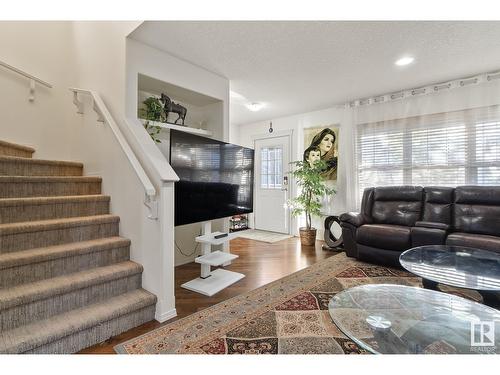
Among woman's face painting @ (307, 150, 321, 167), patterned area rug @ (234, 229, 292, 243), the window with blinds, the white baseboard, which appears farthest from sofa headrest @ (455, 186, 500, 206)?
the white baseboard

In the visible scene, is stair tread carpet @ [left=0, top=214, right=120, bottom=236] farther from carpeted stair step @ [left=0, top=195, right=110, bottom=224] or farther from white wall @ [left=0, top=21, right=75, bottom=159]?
white wall @ [left=0, top=21, right=75, bottom=159]

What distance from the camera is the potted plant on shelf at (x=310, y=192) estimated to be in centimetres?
417

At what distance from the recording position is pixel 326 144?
14.6 ft

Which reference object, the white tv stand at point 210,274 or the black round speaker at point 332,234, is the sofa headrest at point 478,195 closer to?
the black round speaker at point 332,234

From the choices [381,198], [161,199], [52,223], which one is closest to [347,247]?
[381,198]

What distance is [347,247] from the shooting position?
338 centimetres

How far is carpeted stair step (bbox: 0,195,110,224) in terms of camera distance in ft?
6.01

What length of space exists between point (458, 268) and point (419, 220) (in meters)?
1.44

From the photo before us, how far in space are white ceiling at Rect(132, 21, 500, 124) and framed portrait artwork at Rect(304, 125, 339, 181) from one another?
0.94 m

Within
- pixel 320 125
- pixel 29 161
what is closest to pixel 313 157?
pixel 320 125

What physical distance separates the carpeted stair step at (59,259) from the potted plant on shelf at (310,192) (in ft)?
9.56

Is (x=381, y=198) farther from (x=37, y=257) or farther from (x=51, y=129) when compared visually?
(x=51, y=129)

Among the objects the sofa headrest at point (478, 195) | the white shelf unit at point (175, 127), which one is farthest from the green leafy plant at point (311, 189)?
the white shelf unit at point (175, 127)

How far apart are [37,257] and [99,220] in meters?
0.52
